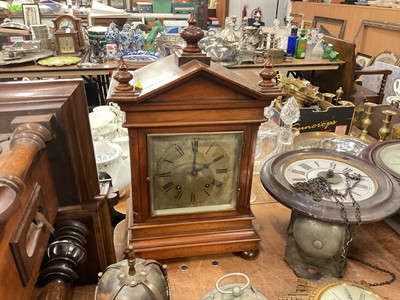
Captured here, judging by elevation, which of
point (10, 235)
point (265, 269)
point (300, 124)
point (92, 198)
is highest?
point (10, 235)

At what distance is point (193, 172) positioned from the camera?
0.86 metres

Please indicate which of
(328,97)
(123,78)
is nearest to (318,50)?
(328,97)

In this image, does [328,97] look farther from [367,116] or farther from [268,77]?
[268,77]

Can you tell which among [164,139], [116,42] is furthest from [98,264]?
[116,42]

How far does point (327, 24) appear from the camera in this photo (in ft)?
14.8

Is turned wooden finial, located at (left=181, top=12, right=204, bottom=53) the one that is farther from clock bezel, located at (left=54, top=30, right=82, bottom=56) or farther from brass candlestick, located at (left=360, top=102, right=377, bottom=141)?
clock bezel, located at (left=54, top=30, right=82, bottom=56)

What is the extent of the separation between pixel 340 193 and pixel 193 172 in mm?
341

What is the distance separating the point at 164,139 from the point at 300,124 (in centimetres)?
86

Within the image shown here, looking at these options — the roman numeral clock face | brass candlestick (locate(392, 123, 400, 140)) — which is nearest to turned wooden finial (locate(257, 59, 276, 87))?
the roman numeral clock face

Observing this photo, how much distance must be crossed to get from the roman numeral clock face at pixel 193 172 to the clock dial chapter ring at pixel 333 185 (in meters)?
0.10

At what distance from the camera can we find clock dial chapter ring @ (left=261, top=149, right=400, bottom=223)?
2.40 feet

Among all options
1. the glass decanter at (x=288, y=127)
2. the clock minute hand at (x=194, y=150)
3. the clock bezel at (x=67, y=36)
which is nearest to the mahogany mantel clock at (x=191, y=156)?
the clock minute hand at (x=194, y=150)

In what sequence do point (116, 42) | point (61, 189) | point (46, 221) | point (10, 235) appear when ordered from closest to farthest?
point (10, 235)
point (46, 221)
point (61, 189)
point (116, 42)

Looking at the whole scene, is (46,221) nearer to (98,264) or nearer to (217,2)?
(98,264)
